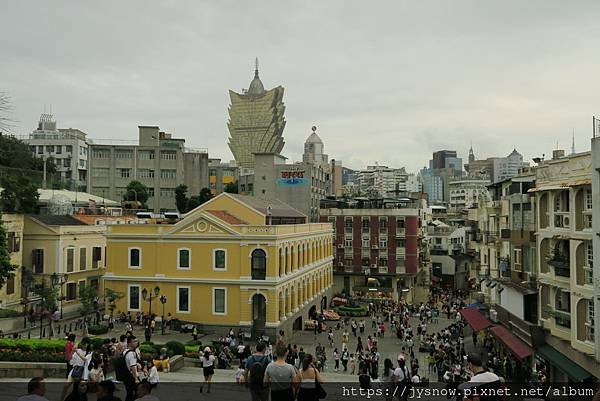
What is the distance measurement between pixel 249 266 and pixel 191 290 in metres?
4.61

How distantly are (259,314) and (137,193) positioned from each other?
4733 centimetres

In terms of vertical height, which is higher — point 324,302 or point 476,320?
point 476,320

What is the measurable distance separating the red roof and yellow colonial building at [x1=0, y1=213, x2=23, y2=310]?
44.4 ft

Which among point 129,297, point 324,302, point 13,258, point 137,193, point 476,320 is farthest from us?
point 137,193

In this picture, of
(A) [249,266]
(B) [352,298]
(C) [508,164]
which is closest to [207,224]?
(A) [249,266]

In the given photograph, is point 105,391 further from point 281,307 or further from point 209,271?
point 281,307

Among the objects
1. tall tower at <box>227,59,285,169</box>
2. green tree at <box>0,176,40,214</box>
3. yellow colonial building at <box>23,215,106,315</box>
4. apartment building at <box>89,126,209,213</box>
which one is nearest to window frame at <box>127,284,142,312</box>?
yellow colonial building at <box>23,215,106,315</box>

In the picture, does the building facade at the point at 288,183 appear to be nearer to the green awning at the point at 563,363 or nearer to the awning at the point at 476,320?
the awning at the point at 476,320

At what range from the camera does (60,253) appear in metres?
42.1

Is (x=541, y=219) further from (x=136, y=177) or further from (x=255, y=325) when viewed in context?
(x=136, y=177)

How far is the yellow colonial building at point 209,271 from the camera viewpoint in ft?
128

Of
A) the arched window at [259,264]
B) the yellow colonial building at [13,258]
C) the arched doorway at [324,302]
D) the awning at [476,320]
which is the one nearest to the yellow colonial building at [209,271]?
the arched window at [259,264]

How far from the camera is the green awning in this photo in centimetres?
2117

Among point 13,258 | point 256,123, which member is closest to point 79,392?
point 13,258
